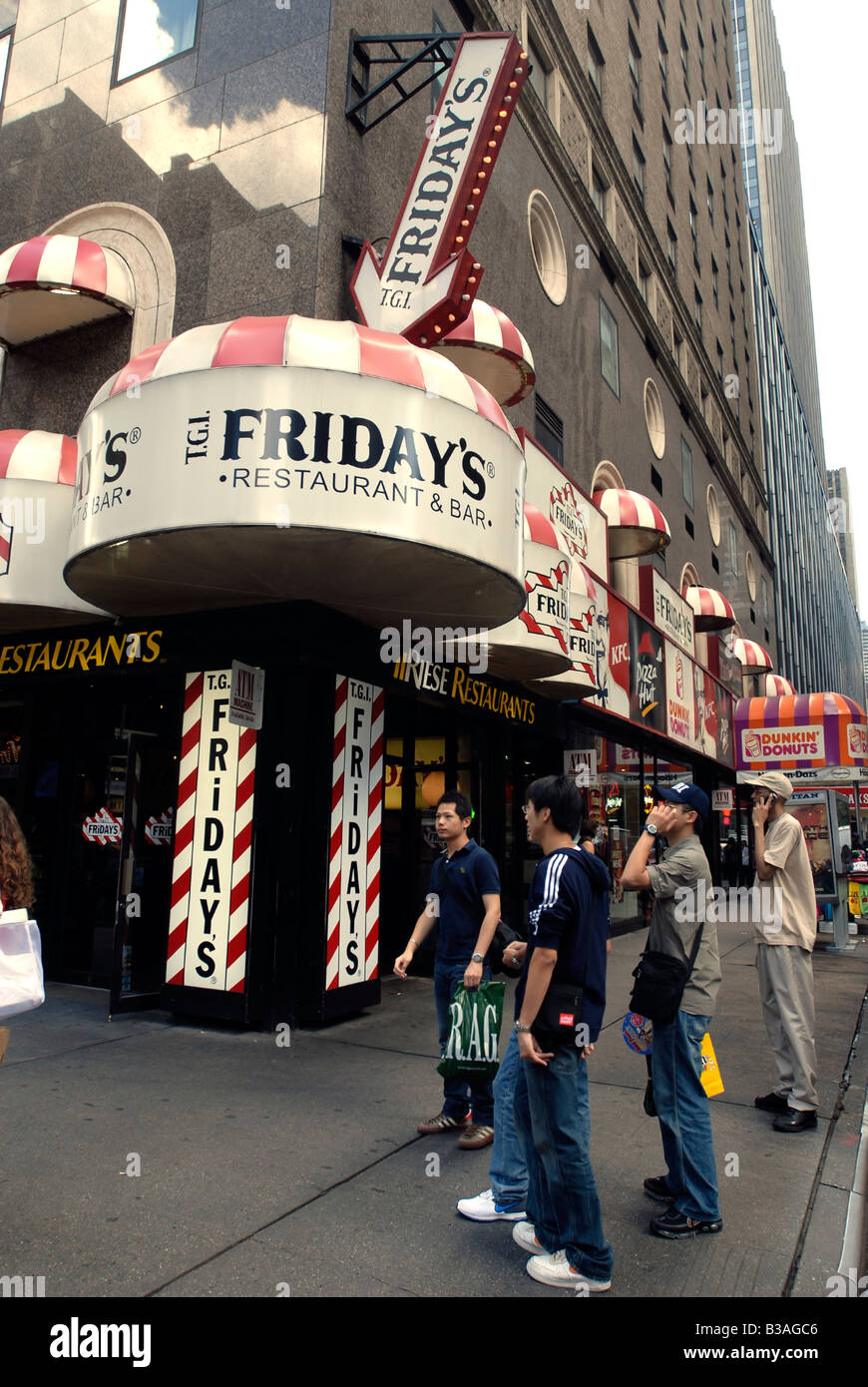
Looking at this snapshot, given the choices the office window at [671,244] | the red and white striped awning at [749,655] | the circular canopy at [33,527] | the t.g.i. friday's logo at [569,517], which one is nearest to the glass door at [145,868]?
the circular canopy at [33,527]

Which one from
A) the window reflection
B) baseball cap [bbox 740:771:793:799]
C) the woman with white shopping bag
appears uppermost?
the window reflection

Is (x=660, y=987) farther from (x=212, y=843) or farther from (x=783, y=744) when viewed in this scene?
(x=783, y=744)

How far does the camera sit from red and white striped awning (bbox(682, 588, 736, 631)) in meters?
22.2

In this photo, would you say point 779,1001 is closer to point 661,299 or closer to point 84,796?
point 84,796

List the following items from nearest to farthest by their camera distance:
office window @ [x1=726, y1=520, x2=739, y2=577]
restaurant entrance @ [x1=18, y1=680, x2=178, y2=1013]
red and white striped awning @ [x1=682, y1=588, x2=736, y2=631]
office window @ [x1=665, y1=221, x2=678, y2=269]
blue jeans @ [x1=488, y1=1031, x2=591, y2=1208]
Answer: blue jeans @ [x1=488, y1=1031, x2=591, y2=1208], restaurant entrance @ [x1=18, y1=680, x2=178, y2=1013], red and white striped awning @ [x1=682, y1=588, x2=736, y2=631], office window @ [x1=665, y1=221, x2=678, y2=269], office window @ [x1=726, y1=520, x2=739, y2=577]

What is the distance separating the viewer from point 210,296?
873 cm

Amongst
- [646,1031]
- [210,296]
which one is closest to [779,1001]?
[646,1031]

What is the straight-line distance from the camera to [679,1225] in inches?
147

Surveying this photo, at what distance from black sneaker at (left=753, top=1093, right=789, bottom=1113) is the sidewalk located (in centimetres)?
10

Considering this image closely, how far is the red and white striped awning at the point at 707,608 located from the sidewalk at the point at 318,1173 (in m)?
16.2

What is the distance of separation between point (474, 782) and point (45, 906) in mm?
5118

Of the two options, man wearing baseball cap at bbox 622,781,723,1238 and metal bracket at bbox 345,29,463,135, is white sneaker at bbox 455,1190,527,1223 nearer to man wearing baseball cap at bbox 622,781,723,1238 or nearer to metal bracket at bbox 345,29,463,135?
man wearing baseball cap at bbox 622,781,723,1238

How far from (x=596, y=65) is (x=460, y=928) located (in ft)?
67.5

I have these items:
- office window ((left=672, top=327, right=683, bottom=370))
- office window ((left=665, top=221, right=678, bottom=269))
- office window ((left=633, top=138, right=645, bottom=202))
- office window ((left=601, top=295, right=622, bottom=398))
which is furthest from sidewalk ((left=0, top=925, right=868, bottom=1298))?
office window ((left=665, top=221, right=678, bottom=269))
